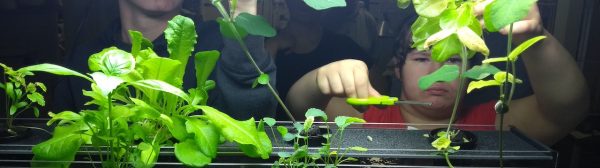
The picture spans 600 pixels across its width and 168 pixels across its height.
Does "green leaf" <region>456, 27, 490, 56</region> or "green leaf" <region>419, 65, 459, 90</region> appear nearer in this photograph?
"green leaf" <region>456, 27, 490, 56</region>

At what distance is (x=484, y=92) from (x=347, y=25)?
1.42ft

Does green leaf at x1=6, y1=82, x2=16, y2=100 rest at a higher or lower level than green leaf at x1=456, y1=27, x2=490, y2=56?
lower

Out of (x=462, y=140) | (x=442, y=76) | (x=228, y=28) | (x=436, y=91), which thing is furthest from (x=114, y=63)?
(x=436, y=91)

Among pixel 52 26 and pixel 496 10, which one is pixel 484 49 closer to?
pixel 496 10

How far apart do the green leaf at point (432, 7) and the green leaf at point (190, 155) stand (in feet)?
1.59

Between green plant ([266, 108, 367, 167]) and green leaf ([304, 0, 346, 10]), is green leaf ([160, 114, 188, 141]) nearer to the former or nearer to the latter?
green plant ([266, 108, 367, 167])

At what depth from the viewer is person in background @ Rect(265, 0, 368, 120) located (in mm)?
1290

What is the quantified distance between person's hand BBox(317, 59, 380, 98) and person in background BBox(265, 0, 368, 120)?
2cm

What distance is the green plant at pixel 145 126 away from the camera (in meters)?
0.81

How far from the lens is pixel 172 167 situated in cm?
102

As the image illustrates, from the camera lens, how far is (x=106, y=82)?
689 mm

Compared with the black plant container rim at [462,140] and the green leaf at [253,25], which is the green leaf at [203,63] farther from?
the black plant container rim at [462,140]

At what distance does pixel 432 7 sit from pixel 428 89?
0.47 m

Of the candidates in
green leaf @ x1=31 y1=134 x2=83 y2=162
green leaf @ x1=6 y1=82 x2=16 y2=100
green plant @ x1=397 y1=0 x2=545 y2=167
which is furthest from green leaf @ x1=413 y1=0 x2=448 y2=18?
green leaf @ x1=6 y1=82 x2=16 y2=100
